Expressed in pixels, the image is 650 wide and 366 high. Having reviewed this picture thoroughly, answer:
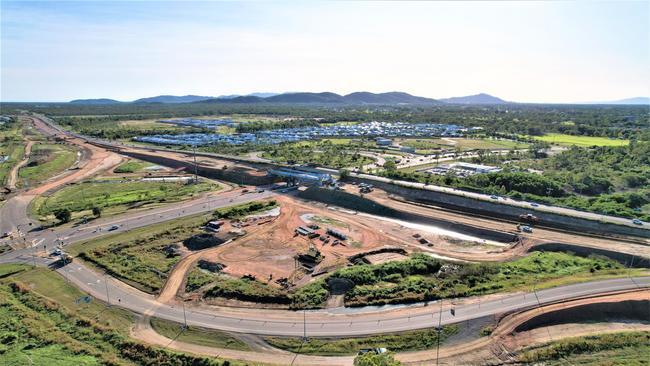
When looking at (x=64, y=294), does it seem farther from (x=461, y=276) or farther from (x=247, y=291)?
(x=461, y=276)

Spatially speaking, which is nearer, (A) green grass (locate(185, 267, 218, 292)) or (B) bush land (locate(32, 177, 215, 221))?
(A) green grass (locate(185, 267, 218, 292))

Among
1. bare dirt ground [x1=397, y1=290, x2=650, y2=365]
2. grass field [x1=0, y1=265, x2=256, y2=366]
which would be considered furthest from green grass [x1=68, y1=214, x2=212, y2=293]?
bare dirt ground [x1=397, y1=290, x2=650, y2=365]

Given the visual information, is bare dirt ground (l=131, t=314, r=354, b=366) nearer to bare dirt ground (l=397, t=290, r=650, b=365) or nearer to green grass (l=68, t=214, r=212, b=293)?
bare dirt ground (l=397, t=290, r=650, b=365)

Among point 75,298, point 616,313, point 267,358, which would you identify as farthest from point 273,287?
point 616,313

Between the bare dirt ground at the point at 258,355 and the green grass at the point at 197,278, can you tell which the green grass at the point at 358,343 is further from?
the green grass at the point at 197,278

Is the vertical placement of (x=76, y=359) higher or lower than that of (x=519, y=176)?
lower

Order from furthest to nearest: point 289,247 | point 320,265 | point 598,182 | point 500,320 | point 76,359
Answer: point 598,182 → point 289,247 → point 320,265 → point 500,320 → point 76,359

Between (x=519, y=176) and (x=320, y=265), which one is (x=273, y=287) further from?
(x=519, y=176)
